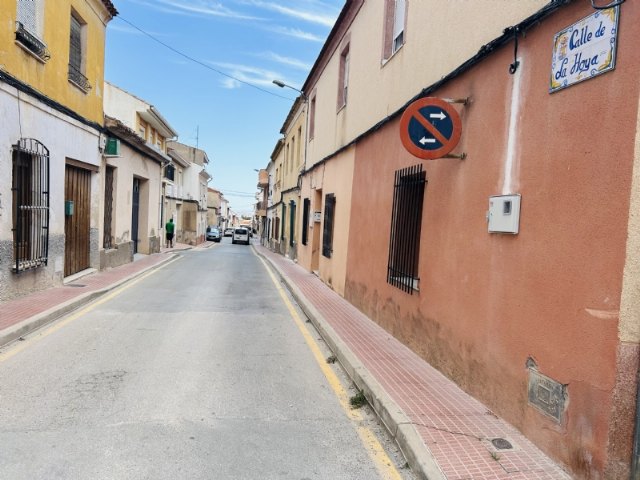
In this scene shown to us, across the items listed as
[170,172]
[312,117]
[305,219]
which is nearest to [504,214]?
[305,219]

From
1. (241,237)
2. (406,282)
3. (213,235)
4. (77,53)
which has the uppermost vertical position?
(77,53)

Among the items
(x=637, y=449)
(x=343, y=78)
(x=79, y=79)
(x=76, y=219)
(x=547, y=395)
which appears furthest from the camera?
(x=343, y=78)

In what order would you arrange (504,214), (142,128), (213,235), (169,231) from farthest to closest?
(213,235) < (169,231) < (142,128) < (504,214)

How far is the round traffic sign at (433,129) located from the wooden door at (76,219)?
26.8 ft

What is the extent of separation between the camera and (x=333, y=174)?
1240cm

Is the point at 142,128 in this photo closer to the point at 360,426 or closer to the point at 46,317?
the point at 46,317

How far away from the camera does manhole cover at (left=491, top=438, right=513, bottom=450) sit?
346 centimetres

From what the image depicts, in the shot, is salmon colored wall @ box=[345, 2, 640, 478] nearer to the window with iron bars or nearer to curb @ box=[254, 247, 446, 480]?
curb @ box=[254, 247, 446, 480]

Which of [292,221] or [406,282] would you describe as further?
[292,221]

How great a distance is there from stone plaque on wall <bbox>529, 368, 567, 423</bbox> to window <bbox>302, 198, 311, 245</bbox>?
1337 cm

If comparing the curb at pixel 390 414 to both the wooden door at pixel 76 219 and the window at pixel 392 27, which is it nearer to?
the window at pixel 392 27

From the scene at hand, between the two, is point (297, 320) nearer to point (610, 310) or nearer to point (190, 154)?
point (610, 310)

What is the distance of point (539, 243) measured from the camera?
3.50m

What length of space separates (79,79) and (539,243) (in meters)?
10.2
